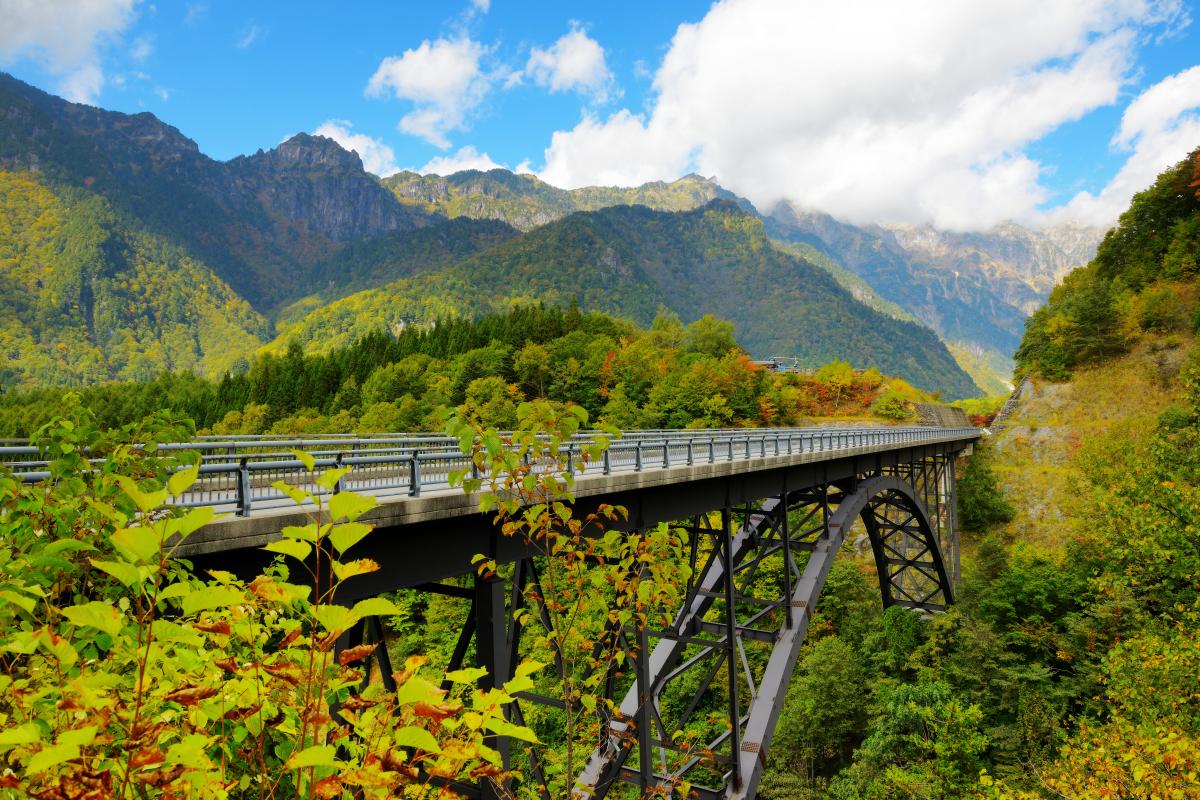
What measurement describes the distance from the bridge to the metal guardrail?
45 mm

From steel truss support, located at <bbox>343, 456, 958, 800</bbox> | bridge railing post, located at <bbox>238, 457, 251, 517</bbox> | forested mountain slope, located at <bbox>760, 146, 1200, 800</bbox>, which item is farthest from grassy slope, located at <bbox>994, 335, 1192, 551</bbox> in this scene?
bridge railing post, located at <bbox>238, 457, 251, 517</bbox>

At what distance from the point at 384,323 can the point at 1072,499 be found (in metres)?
184

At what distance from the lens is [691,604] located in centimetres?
1423

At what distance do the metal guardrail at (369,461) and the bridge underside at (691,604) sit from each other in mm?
Result: 630

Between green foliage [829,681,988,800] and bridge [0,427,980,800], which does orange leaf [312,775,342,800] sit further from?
green foliage [829,681,988,800]

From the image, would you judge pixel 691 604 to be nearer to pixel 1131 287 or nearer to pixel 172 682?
pixel 172 682

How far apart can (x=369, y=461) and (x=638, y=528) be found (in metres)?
5.45

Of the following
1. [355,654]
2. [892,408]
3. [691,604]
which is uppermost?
[892,408]

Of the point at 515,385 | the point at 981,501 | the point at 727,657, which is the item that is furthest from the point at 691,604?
the point at 515,385

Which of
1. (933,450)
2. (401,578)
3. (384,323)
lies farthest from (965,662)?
(384,323)

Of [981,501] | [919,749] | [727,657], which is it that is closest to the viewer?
[727,657]

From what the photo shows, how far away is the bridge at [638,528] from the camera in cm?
625

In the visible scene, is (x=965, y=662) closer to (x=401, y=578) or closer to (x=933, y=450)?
(x=933, y=450)

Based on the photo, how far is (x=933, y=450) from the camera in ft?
122
